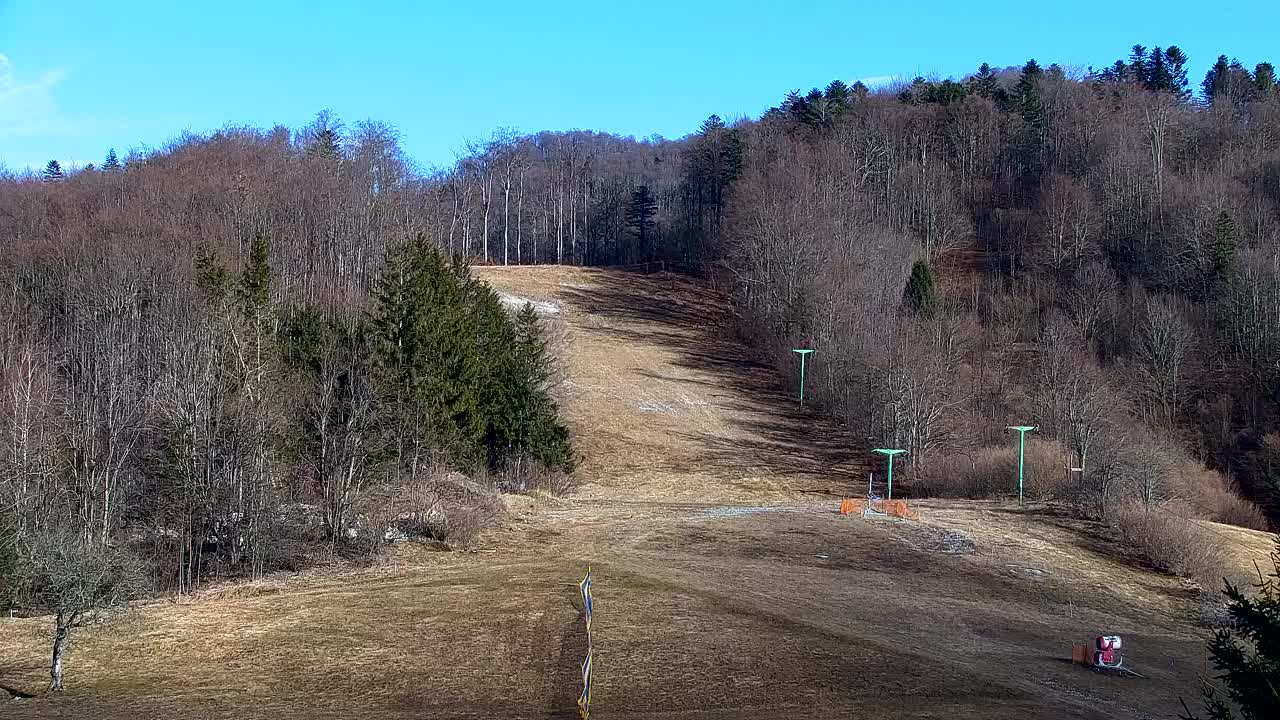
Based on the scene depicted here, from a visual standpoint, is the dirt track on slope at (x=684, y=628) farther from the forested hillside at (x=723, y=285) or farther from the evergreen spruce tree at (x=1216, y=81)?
the evergreen spruce tree at (x=1216, y=81)

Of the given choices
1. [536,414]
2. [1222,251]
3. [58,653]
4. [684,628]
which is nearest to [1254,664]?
[684,628]

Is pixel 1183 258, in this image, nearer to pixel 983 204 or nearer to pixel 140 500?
pixel 983 204

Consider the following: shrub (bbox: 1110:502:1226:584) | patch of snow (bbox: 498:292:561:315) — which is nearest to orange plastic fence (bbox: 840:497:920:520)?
shrub (bbox: 1110:502:1226:584)

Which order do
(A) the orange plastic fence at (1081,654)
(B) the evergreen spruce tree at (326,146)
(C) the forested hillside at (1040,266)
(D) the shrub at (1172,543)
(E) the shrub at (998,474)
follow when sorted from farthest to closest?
(B) the evergreen spruce tree at (326,146) → (C) the forested hillside at (1040,266) → (E) the shrub at (998,474) → (D) the shrub at (1172,543) → (A) the orange plastic fence at (1081,654)

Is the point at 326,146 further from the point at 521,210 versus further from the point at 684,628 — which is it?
the point at 684,628

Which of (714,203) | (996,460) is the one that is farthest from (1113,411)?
(714,203)

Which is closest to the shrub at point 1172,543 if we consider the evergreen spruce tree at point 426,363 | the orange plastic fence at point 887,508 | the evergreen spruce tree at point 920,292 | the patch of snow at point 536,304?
the orange plastic fence at point 887,508
